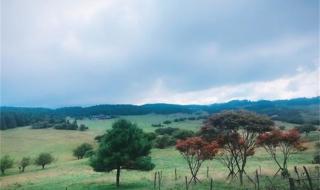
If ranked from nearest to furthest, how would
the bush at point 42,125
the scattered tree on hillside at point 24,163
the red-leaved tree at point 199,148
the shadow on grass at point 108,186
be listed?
the shadow on grass at point 108,186, the red-leaved tree at point 199,148, the scattered tree on hillside at point 24,163, the bush at point 42,125

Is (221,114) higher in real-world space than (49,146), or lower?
higher

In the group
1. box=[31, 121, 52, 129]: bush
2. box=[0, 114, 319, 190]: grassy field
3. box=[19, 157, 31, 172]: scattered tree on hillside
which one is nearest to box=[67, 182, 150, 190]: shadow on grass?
box=[0, 114, 319, 190]: grassy field

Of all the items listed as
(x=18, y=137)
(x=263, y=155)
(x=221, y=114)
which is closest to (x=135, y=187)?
(x=221, y=114)

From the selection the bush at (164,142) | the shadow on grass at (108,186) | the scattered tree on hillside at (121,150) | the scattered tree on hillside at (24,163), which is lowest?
the scattered tree on hillside at (24,163)

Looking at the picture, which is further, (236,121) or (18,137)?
(18,137)

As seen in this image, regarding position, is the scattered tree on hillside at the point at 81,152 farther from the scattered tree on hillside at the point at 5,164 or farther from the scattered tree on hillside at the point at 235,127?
the scattered tree on hillside at the point at 235,127

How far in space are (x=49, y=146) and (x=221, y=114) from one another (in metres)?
99.5

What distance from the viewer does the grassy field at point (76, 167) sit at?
182 ft

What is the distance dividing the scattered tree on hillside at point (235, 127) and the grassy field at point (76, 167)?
5.10m

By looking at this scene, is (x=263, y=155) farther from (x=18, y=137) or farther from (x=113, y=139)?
(x=18, y=137)

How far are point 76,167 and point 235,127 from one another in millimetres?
→ 49237

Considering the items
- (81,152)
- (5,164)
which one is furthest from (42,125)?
(5,164)

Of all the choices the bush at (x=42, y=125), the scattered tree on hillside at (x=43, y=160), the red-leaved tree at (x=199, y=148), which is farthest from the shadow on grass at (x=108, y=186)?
the bush at (x=42, y=125)

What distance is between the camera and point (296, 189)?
33.8 metres
